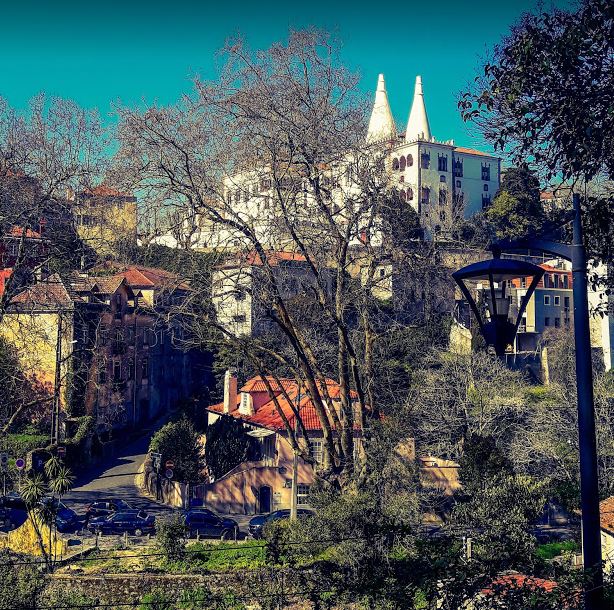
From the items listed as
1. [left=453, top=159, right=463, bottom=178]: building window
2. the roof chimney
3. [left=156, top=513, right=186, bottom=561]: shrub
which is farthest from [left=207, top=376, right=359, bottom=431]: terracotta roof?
[left=453, top=159, right=463, bottom=178]: building window

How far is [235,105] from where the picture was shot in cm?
1488

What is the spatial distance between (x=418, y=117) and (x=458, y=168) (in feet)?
35.8

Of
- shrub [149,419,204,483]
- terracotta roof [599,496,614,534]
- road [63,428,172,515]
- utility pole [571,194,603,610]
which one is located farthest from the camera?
shrub [149,419,204,483]

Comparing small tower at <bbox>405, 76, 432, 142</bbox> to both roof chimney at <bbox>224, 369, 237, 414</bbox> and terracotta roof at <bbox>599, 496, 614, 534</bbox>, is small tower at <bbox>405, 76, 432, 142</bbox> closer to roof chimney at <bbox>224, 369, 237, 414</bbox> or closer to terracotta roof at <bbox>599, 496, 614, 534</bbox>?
roof chimney at <bbox>224, 369, 237, 414</bbox>

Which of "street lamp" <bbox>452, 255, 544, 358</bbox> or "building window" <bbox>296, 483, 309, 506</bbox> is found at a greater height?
"street lamp" <bbox>452, 255, 544, 358</bbox>

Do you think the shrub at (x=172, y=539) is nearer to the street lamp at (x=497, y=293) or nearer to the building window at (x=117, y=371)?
the street lamp at (x=497, y=293)

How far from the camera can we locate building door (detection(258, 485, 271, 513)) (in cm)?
3462

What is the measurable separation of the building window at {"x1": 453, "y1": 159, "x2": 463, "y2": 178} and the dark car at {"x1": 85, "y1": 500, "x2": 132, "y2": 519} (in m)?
57.3

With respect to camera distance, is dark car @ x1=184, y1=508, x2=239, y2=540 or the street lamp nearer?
the street lamp

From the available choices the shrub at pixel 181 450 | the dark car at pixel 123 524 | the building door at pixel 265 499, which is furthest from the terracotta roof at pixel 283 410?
the dark car at pixel 123 524

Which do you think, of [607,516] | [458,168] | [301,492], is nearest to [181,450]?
[301,492]

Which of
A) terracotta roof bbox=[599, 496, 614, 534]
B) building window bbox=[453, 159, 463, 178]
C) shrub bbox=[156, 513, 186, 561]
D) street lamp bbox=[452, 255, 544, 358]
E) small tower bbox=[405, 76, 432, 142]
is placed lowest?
shrub bbox=[156, 513, 186, 561]

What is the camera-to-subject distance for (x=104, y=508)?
31.2 metres

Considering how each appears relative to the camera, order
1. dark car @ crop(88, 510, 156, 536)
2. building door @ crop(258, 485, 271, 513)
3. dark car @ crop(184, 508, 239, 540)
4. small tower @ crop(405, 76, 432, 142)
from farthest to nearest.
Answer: small tower @ crop(405, 76, 432, 142), building door @ crop(258, 485, 271, 513), dark car @ crop(88, 510, 156, 536), dark car @ crop(184, 508, 239, 540)
